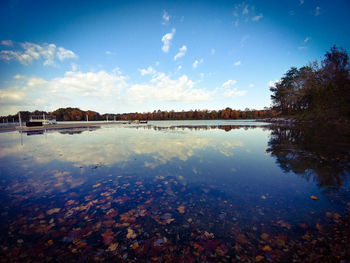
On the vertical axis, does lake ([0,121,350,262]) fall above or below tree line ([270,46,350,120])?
below

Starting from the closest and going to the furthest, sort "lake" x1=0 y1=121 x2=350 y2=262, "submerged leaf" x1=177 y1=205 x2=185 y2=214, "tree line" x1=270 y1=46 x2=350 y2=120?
"lake" x1=0 y1=121 x2=350 y2=262 → "submerged leaf" x1=177 y1=205 x2=185 y2=214 → "tree line" x1=270 y1=46 x2=350 y2=120

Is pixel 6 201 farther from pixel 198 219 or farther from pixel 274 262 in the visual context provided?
pixel 274 262

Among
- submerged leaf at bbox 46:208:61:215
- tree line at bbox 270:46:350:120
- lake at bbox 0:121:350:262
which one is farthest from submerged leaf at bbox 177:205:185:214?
tree line at bbox 270:46:350:120

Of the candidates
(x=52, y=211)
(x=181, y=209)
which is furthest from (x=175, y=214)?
(x=52, y=211)

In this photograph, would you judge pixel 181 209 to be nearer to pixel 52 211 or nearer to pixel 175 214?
pixel 175 214

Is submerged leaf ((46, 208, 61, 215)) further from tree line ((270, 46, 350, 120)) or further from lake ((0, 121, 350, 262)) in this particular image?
tree line ((270, 46, 350, 120))

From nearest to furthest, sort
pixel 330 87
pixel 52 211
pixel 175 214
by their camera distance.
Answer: pixel 175 214, pixel 52 211, pixel 330 87

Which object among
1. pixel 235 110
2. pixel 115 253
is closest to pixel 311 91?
pixel 115 253

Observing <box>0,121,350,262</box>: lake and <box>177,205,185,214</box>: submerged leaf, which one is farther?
<box>177,205,185,214</box>: submerged leaf

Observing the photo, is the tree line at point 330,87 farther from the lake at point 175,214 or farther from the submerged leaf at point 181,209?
the submerged leaf at point 181,209

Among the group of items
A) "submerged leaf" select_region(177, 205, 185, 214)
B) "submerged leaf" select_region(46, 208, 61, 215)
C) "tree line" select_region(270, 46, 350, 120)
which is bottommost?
"submerged leaf" select_region(177, 205, 185, 214)

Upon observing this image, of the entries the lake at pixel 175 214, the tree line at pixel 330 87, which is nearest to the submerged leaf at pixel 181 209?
the lake at pixel 175 214

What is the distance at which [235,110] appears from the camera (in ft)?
463

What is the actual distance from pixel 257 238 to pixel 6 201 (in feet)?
21.7
